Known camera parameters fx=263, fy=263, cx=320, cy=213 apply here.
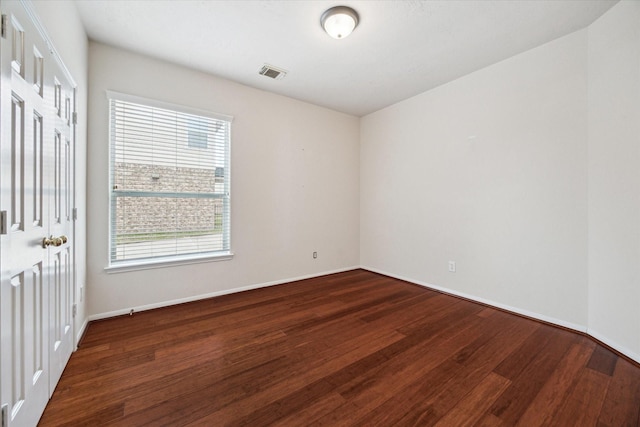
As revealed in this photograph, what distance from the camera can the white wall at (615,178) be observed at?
2.00 m

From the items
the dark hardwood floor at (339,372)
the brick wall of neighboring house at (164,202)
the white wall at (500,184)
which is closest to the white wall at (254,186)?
the brick wall of neighboring house at (164,202)

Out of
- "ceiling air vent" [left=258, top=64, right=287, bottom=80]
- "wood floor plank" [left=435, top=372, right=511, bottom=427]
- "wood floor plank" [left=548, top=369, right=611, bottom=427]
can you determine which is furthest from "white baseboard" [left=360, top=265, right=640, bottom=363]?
"ceiling air vent" [left=258, top=64, right=287, bottom=80]

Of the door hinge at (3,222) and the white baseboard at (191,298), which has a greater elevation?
the door hinge at (3,222)

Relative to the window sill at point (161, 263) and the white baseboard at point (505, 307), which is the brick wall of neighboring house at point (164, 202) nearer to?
the window sill at point (161, 263)

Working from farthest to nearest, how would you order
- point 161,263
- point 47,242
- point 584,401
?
point 161,263, point 584,401, point 47,242

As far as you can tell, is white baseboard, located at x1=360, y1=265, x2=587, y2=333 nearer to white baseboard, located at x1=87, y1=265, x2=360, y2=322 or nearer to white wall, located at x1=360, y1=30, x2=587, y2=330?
white wall, located at x1=360, y1=30, x2=587, y2=330

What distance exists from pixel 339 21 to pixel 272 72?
4.03 ft

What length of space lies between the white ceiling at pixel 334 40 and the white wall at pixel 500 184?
36cm

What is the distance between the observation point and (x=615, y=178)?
2.13 meters

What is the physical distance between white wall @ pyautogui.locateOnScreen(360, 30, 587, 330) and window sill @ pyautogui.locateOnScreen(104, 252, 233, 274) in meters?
2.60

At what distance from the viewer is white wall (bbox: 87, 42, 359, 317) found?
2.64 m

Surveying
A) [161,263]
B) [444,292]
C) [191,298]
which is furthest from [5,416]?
[444,292]

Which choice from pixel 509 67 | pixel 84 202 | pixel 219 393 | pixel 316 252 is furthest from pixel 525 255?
pixel 84 202

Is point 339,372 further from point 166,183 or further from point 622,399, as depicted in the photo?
point 166,183
